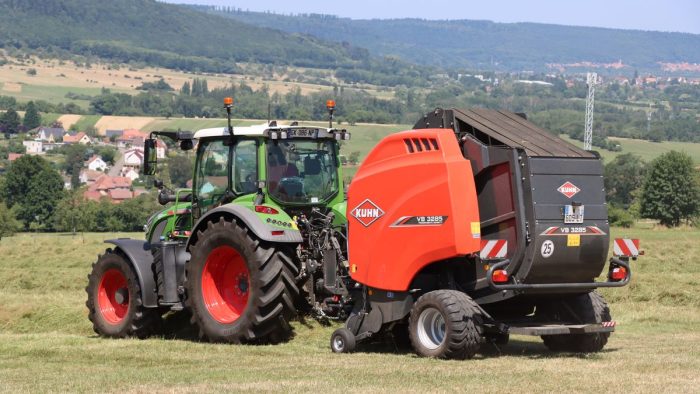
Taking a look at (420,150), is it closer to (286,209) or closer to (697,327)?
(286,209)

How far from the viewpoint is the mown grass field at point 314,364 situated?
1027 centimetres

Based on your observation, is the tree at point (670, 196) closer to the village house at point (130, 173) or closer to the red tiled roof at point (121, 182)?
the red tiled roof at point (121, 182)

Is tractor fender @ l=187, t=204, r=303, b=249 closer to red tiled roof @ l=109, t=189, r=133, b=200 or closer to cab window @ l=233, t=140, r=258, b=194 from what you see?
cab window @ l=233, t=140, r=258, b=194

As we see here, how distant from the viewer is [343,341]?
1286 centimetres

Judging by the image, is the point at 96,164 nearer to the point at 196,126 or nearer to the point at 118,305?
the point at 196,126

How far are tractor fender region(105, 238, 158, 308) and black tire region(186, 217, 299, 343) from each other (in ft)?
3.85

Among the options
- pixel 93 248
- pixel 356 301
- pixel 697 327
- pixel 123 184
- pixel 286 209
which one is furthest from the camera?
pixel 123 184

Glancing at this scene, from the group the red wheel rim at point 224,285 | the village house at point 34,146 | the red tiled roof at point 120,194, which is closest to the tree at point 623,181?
the red tiled roof at point 120,194

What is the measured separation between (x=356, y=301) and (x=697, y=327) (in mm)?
5782

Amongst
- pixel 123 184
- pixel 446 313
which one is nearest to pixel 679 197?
pixel 123 184

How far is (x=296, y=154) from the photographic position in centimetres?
1452

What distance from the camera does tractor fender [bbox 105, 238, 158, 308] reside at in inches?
585

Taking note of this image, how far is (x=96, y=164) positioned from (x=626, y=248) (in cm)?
13478

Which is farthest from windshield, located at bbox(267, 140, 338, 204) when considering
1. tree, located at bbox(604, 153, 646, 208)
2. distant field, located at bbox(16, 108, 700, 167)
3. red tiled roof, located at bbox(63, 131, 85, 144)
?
red tiled roof, located at bbox(63, 131, 85, 144)
